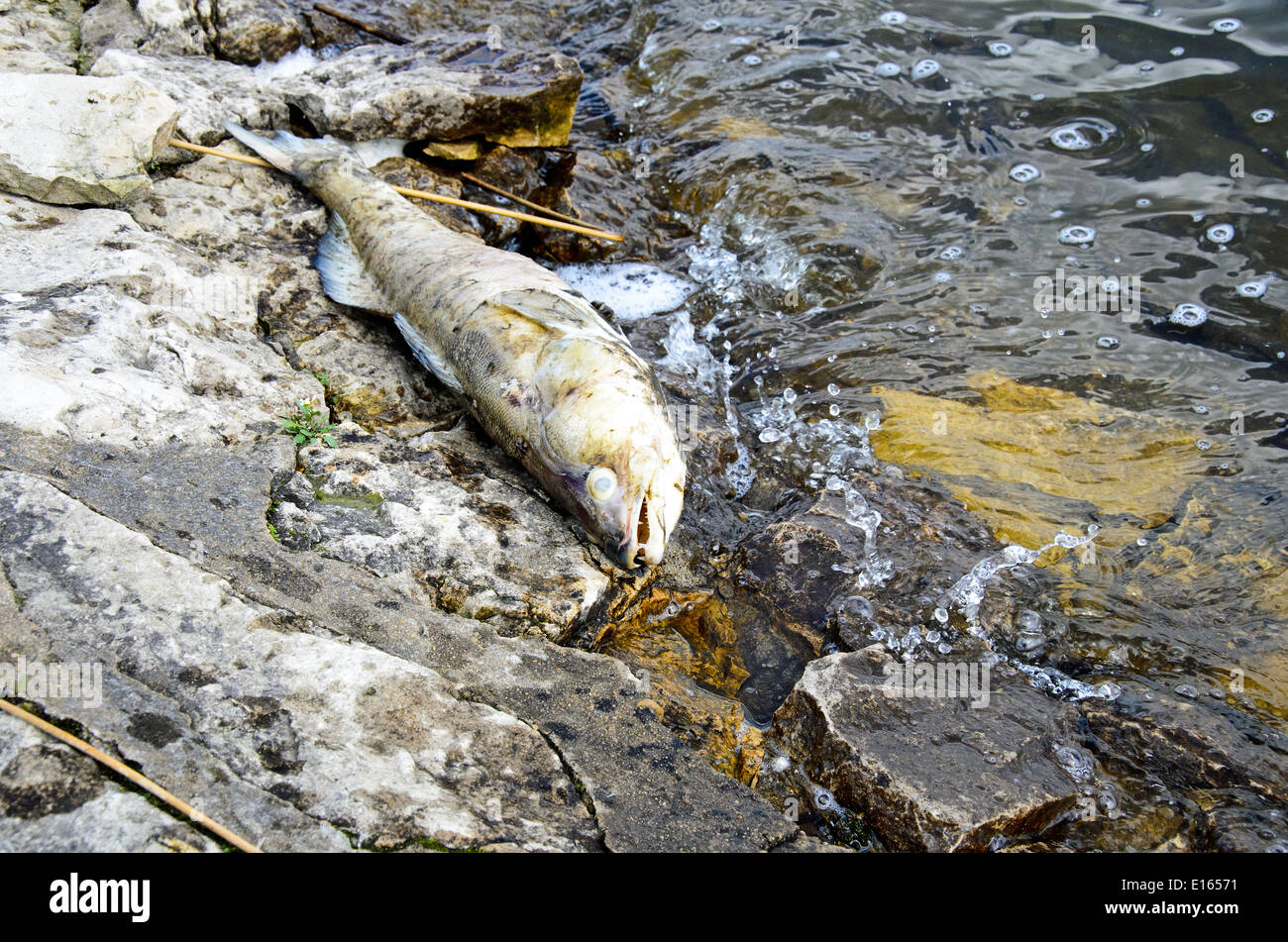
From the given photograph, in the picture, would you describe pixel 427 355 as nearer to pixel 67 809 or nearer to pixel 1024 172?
pixel 67 809

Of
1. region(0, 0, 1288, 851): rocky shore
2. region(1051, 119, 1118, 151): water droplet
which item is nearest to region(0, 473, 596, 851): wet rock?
region(0, 0, 1288, 851): rocky shore

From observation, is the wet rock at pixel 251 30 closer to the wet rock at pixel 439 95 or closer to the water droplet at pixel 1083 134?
the wet rock at pixel 439 95

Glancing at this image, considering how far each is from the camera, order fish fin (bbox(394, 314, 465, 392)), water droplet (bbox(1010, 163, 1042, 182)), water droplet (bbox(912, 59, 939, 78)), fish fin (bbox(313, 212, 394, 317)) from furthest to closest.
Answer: water droplet (bbox(912, 59, 939, 78))
water droplet (bbox(1010, 163, 1042, 182))
fish fin (bbox(313, 212, 394, 317))
fish fin (bbox(394, 314, 465, 392))

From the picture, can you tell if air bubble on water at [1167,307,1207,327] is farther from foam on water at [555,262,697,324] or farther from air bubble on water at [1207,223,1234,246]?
foam on water at [555,262,697,324]

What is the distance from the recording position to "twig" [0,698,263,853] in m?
2.21

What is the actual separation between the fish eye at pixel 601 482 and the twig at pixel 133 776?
6.60 ft

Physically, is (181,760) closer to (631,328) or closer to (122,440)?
(122,440)

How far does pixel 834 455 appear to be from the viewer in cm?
496

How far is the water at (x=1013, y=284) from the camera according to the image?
4121 millimetres

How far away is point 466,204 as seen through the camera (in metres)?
6.02

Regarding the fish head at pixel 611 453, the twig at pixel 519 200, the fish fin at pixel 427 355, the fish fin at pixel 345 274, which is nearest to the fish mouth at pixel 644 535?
the fish head at pixel 611 453

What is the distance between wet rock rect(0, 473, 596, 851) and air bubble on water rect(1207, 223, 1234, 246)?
632cm

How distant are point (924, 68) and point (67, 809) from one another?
888 cm
